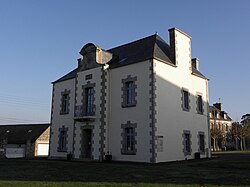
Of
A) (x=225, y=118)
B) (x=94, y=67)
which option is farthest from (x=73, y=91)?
(x=225, y=118)

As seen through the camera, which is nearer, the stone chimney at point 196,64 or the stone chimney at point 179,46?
the stone chimney at point 179,46

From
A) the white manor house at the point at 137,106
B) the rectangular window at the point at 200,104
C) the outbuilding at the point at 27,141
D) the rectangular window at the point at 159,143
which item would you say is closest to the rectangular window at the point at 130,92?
the white manor house at the point at 137,106

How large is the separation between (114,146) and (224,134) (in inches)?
1486

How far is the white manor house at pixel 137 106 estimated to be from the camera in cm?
1695

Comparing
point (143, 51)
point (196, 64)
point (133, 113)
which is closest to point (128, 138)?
point (133, 113)

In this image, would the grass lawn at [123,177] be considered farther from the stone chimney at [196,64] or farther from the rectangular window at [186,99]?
the stone chimney at [196,64]

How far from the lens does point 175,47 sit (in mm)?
19203

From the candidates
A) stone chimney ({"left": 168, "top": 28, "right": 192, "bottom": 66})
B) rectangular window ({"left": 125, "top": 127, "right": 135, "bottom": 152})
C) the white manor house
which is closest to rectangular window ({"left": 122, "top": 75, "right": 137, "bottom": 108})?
the white manor house

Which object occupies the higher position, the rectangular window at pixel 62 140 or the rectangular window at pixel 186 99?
the rectangular window at pixel 186 99

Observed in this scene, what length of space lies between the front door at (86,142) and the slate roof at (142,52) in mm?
5022

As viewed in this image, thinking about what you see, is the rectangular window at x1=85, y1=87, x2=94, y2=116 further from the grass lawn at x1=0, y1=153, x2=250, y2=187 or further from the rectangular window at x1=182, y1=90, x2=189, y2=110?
the grass lawn at x1=0, y1=153, x2=250, y2=187

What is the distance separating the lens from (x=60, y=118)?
2312cm

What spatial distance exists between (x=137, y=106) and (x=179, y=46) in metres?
5.66

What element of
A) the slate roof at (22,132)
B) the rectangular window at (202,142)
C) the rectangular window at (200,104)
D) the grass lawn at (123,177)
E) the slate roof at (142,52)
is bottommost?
the grass lawn at (123,177)
